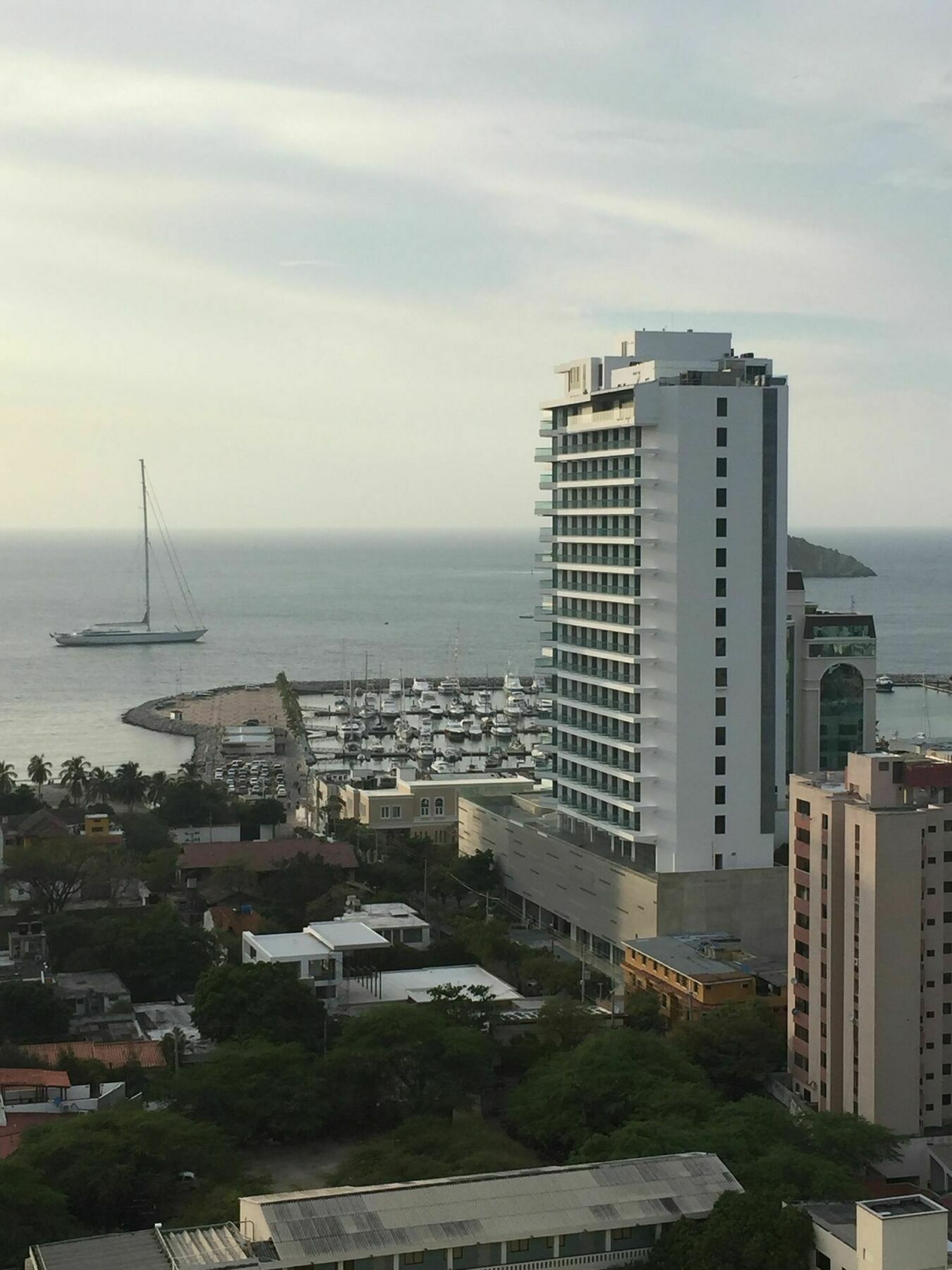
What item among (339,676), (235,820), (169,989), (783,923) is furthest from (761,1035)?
(339,676)

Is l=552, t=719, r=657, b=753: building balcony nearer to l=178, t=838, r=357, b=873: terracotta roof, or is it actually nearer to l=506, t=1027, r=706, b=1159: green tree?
l=178, t=838, r=357, b=873: terracotta roof

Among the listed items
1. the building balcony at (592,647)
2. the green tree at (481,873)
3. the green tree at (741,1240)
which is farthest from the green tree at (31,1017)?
the green tree at (741,1240)

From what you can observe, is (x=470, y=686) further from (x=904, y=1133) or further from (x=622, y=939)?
(x=904, y=1133)

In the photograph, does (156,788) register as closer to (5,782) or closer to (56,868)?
(5,782)

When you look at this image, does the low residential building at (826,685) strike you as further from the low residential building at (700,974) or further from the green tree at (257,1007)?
the green tree at (257,1007)

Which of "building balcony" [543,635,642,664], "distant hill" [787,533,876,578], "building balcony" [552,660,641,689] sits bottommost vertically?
"distant hill" [787,533,876,578]

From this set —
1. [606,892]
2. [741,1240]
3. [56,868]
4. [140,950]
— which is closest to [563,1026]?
[606,892]

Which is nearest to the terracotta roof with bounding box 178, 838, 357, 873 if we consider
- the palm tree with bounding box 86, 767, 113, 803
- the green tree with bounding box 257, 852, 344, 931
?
the green tree with bounding box 257, 852, 344, 931
